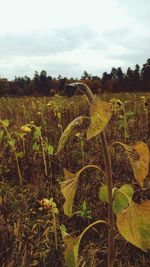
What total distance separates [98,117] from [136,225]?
231 millimetres

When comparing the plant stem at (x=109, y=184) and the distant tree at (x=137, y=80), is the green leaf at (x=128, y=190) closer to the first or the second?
the plant stem at (x=109, y=184)

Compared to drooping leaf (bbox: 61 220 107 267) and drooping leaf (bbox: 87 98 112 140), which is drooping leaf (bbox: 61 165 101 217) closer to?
drooping leaf (bbox: 61 220 107 267)

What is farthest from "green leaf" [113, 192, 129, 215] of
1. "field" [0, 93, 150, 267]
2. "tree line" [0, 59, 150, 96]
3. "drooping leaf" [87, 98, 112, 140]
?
"tree line" [0, 59, 150, 96]

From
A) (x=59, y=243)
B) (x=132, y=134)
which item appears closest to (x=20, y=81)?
(x=132, y=134)

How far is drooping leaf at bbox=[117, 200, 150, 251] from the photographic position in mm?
749

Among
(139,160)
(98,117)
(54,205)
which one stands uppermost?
(98,117)

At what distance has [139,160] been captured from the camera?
0.85 meters

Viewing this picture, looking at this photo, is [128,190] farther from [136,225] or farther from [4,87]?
[4,87]

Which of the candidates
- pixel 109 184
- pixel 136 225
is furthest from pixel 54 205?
pixel 136 225

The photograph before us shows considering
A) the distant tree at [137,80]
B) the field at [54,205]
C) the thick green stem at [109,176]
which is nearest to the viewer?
the thick green stem at [109,176]

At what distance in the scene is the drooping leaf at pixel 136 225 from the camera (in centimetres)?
75

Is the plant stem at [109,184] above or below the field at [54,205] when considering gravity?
above

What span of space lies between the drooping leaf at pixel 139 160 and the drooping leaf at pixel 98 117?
0.54 ft

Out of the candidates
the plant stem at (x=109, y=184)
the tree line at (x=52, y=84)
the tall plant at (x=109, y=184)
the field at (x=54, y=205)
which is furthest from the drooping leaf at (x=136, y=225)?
the tree line at (x=52, y=84)
